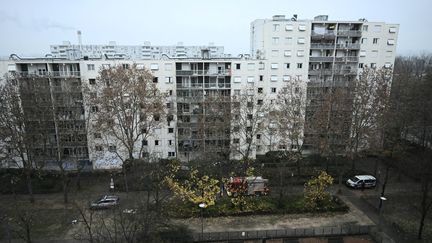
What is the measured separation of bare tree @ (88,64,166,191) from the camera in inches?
1423

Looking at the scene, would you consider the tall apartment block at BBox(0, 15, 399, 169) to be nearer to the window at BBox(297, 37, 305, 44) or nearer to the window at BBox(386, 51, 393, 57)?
the window at BBox(297, 37, 305, 44)

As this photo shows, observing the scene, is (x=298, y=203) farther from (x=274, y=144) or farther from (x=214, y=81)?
(x=214, y=81)

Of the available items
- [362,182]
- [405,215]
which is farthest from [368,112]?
[405,215]

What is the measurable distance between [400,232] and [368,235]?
3.01 metres

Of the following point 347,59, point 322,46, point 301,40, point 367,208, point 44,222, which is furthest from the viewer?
point 347,59

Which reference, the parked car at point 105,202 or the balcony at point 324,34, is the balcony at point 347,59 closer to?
the balcony at point 324,34

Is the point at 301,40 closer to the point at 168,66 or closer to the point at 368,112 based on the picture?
the point at 368,112

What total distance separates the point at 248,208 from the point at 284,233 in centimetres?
481

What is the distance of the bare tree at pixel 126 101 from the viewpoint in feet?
119

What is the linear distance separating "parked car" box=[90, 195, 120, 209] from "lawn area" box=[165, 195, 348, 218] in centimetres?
589

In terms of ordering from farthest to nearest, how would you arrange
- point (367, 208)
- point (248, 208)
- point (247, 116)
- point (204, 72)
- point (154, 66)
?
point (204, 72), point (154, 66), point (247, 116), point (367, 208), point (248, 208)

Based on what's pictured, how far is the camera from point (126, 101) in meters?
38.8

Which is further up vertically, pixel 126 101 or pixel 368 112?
pixel 126 101

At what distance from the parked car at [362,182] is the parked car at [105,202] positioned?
27.7m
